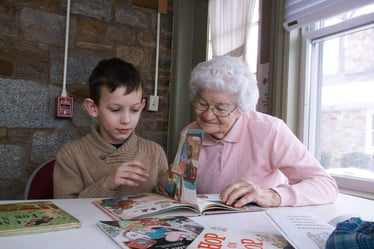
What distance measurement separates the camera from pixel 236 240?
0.77 meters

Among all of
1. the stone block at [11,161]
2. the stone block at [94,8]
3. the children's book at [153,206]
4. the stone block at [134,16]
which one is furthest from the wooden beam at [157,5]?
the children's book at [153,206]

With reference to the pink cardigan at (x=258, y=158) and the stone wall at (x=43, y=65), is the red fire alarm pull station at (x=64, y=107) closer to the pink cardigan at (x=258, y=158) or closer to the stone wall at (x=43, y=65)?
the stone wall at (x=43, y=65)

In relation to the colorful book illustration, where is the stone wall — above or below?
above

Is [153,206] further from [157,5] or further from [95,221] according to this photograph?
[157,5]

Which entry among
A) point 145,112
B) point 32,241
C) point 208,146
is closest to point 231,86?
point 208,146

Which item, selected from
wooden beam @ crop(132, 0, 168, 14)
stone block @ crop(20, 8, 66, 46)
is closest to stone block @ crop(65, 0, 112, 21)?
stone block @ crop(20, 8, 66, 46)

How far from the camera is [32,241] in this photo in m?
0.72

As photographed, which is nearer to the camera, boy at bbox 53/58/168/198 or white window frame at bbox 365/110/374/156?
boy at bbox 53/58/168/198

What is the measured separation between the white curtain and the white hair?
0.77m

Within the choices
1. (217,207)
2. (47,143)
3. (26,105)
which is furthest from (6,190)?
(217,207)

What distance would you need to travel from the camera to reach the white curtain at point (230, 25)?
7.25ft

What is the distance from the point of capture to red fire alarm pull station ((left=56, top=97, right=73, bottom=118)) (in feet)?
7.52

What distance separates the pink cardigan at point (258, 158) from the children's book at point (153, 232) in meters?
0.58

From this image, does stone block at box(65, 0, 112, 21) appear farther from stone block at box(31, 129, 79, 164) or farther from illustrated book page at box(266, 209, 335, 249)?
illustrated book page at box(266, 209, 335, 249)
